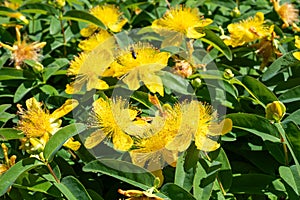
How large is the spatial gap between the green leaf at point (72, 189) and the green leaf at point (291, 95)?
0.51 metres

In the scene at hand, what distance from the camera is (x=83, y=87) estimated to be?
1324mm

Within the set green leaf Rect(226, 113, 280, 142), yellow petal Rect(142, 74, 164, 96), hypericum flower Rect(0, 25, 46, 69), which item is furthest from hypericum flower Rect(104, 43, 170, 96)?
hypericum flower Rect(0, 25, 46, 69)

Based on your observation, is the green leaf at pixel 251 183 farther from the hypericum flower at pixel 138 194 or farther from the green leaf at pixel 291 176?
the hypericum flower at pixel 138 194

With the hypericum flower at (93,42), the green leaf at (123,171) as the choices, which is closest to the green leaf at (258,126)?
the green leaf at (123,171)

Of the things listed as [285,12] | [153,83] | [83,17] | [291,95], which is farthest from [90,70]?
[285,12]

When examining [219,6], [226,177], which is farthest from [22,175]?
[219,6]

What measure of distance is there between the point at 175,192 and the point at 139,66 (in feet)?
1.28

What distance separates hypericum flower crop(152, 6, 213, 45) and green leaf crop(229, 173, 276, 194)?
1.39ft

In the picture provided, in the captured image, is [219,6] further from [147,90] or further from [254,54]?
[147,90]

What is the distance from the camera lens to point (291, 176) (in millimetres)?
1074

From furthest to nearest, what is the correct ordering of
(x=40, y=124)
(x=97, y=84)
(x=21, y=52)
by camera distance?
(x=21, y=52) < (x=97, y=84) < (x=40, y=124)

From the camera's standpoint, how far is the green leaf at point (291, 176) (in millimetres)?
1035

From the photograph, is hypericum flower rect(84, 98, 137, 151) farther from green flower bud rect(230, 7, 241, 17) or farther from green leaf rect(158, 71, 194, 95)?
Answer: green flower bud rect(230, 7, 241, 17)

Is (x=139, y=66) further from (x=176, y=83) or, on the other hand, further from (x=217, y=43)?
(x=217, y=43)
